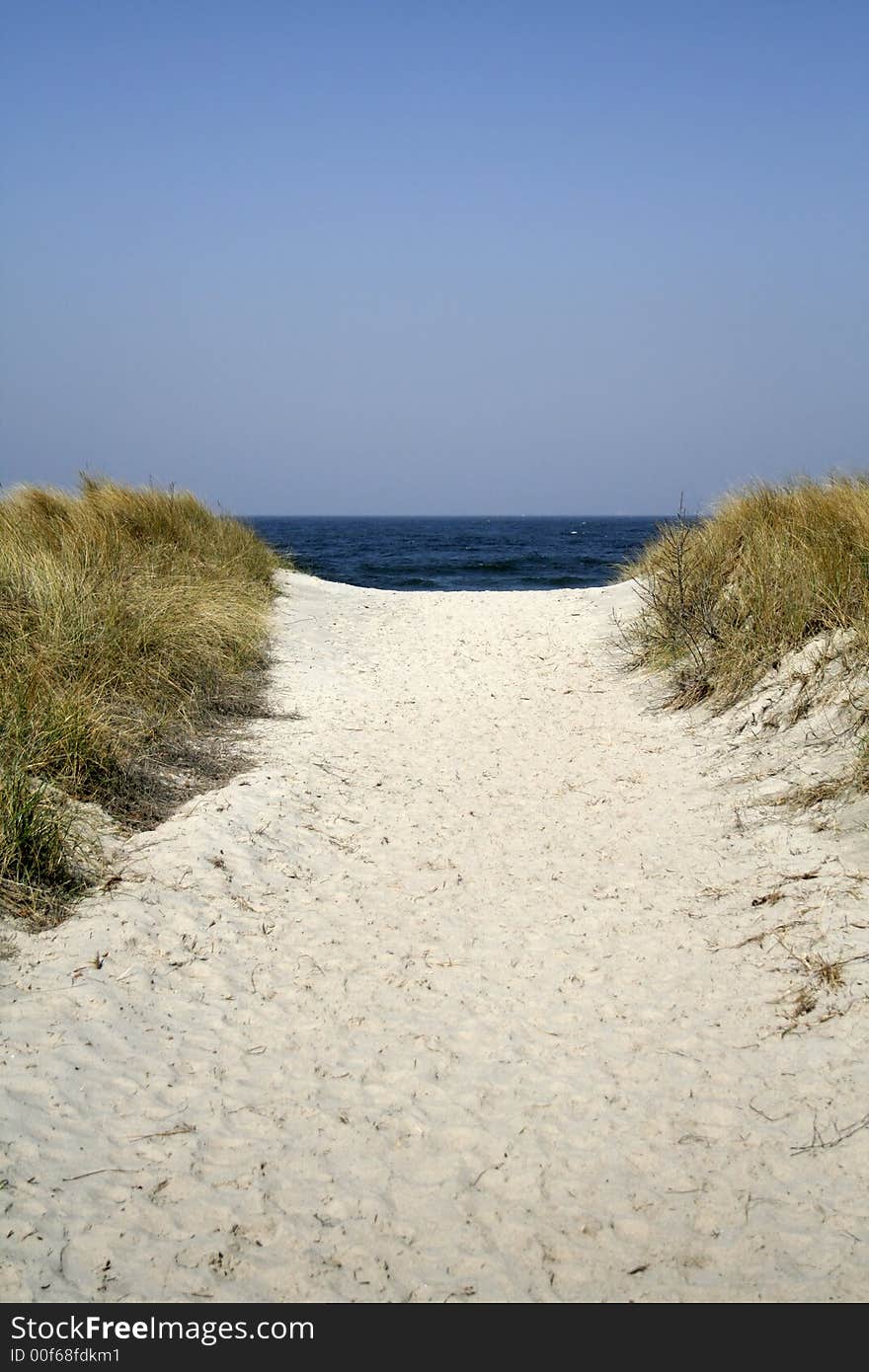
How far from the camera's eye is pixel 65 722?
194 inches

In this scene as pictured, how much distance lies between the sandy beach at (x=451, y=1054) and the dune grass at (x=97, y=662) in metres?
0.41

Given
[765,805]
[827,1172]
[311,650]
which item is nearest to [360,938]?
[827,1172]

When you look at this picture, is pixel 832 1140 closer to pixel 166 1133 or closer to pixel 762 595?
pixel 166 1133

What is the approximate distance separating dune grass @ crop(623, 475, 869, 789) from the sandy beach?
103 cm

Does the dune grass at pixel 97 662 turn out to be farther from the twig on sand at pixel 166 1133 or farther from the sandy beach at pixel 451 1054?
the twig on sand at pixel 166 1133

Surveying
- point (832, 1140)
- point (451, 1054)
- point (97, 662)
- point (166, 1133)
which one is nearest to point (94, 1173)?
point (166, 1133)

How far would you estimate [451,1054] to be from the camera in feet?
10.7

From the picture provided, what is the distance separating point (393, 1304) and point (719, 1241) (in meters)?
0.89

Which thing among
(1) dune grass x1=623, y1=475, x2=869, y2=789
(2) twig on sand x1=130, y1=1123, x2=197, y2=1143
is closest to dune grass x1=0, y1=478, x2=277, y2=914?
(2) twig on sand x1=130, y1=1123, x2=197, y2=1143

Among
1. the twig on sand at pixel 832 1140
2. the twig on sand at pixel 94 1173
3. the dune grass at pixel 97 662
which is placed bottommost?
the twig on sand at pixel 94 1173

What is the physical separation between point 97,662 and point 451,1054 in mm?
4073

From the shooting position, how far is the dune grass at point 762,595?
20.9 feet

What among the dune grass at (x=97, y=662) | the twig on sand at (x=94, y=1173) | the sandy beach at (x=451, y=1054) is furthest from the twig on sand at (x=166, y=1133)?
the dune grass at (x=97, y=662)
